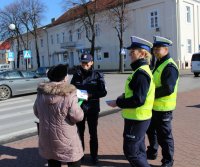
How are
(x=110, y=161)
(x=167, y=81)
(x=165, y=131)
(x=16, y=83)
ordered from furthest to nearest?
(x=16, y=83) → (x=110, y=161) → (x=165, y=131) → (x=167, y=81)

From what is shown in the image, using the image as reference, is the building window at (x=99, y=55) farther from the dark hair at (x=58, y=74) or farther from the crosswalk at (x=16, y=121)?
the dark hair at (x=58, y=74)

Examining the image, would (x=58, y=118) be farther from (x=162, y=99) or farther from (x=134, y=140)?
(x=162, y=99)

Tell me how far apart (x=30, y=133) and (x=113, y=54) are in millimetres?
38226

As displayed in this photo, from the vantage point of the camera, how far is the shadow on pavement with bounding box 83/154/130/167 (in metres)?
5.22

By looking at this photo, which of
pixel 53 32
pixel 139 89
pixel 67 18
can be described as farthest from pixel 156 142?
pixel 53 32

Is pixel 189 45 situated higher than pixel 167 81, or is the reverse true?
pixel 189 45

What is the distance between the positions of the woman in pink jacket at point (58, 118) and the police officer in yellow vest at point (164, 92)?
1414 mm

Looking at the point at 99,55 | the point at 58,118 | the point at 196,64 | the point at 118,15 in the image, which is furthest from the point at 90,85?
the point at 99,55

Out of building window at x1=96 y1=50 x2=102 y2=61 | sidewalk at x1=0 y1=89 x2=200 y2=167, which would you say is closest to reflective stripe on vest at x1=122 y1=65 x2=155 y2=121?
sidewalk at x1=0 y1=89 x2=200 y2=167

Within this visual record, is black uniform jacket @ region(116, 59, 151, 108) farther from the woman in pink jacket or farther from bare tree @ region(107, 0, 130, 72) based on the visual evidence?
bare tree @ region(107, 0, 130, 72)

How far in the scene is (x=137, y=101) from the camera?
3875mm

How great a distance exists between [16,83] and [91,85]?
12.5 m

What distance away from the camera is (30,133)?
7809mm

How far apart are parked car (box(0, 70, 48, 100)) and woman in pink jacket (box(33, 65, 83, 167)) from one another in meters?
13.2
